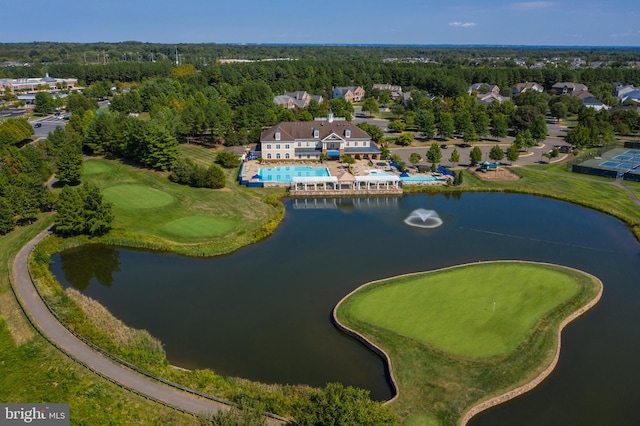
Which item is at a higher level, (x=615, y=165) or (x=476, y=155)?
(x=476, y=155)

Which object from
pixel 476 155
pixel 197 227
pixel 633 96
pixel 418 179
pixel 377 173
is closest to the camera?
pixel 197 227

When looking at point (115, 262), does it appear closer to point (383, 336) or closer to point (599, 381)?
point (383, 336)

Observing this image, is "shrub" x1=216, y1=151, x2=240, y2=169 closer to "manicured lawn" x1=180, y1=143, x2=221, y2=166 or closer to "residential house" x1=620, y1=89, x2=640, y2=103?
"manicured lawn" x1=180, y1=143, x2=221, y2=166

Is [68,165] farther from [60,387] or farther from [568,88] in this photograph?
[568,88]

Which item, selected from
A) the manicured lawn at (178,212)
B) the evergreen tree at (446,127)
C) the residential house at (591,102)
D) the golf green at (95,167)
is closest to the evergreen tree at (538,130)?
the evergreen tree at (446,127)

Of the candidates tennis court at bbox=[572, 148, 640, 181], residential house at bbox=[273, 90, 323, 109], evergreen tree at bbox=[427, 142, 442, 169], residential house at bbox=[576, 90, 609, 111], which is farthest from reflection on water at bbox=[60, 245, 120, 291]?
residential house at bbox=[576, 90, 609, 111]

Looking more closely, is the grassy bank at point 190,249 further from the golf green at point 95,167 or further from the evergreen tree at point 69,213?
the evergreen tree at point 69,213

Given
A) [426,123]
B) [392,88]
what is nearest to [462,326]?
[426,123]
